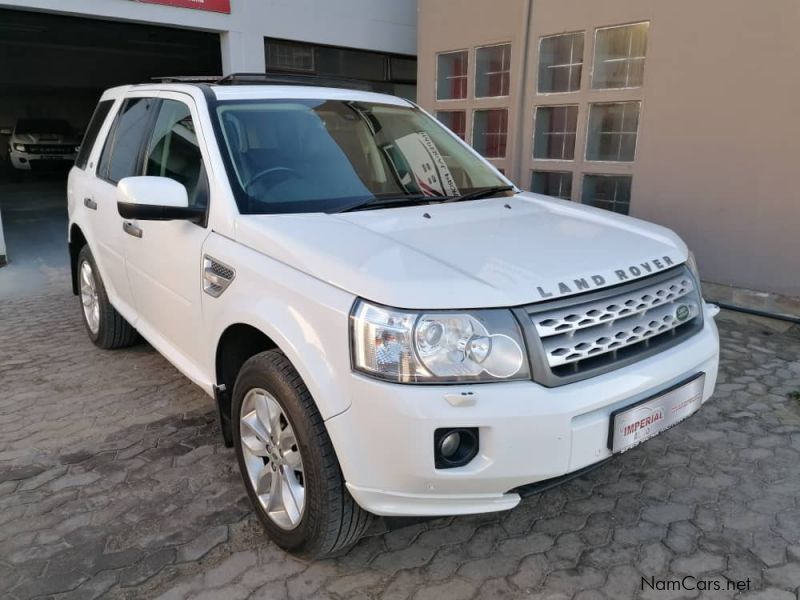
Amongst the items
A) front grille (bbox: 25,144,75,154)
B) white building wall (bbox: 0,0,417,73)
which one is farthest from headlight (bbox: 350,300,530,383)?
front grille (bbox: 25,144,75,154)

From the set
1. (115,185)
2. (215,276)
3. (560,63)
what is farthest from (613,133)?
(215,276)

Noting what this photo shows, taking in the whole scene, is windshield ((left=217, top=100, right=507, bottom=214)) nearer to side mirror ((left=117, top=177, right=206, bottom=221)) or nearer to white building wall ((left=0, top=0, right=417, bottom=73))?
side mirror ((left=117, top=177, right=206, bottom=221))

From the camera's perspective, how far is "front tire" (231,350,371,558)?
7.18ft

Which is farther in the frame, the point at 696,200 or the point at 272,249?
the point at 696,200

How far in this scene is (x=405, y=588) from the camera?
92.9 inches

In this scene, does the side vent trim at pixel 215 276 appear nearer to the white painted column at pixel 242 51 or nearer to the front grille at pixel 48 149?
the white painted column at pixel 242 51

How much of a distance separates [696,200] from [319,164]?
386 cm

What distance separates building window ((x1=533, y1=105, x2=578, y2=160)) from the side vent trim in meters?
4.55

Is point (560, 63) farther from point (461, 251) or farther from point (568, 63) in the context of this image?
point (461, 251)

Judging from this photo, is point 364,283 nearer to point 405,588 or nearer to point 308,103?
point 405,588

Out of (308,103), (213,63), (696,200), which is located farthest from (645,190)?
(213,63)

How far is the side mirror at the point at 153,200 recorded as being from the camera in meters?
2.75

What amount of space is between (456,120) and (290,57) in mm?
2860

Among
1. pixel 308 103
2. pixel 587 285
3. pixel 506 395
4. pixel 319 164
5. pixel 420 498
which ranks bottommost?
pixel 420 498
